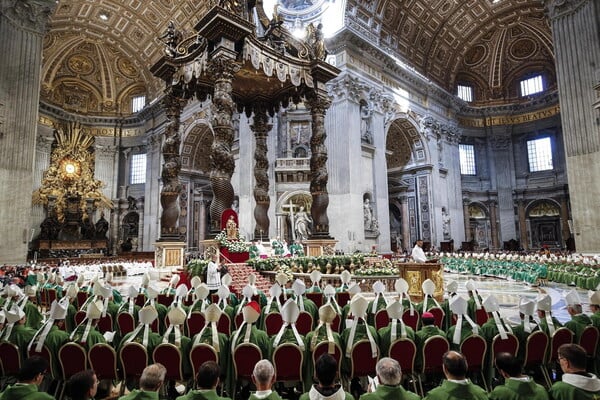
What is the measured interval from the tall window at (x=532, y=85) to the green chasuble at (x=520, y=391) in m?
32.1

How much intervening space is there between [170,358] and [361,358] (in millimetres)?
1585

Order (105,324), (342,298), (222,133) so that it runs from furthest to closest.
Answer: (222,133), (342,298), (105,324)

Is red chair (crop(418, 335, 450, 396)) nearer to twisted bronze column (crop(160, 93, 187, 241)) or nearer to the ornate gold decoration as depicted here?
twisted bronze column (crop(160, 93, 187, 241))

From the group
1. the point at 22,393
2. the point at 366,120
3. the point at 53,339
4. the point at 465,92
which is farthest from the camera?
the point at 465,92

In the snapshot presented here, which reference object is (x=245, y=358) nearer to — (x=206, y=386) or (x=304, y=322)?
(x=206, y=386)

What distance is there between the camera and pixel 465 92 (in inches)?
1129

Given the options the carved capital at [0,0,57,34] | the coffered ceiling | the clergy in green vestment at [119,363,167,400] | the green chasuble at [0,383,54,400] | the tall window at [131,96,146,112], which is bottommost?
the green chasuble at [0,383,54,400]

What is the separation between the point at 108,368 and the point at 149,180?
24.0 m

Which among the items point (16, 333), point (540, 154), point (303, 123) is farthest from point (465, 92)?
point (16, 333)

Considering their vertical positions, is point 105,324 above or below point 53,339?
below

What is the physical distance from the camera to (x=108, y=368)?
2904 mm

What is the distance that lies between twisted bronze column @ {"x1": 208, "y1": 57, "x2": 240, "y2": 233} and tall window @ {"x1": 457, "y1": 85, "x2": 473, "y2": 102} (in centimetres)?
2481

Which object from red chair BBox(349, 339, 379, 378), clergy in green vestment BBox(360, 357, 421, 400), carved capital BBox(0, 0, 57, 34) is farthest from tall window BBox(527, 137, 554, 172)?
carved capital BBox(0, 0, 57, 34)

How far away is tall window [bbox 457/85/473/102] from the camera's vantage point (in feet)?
92.9
